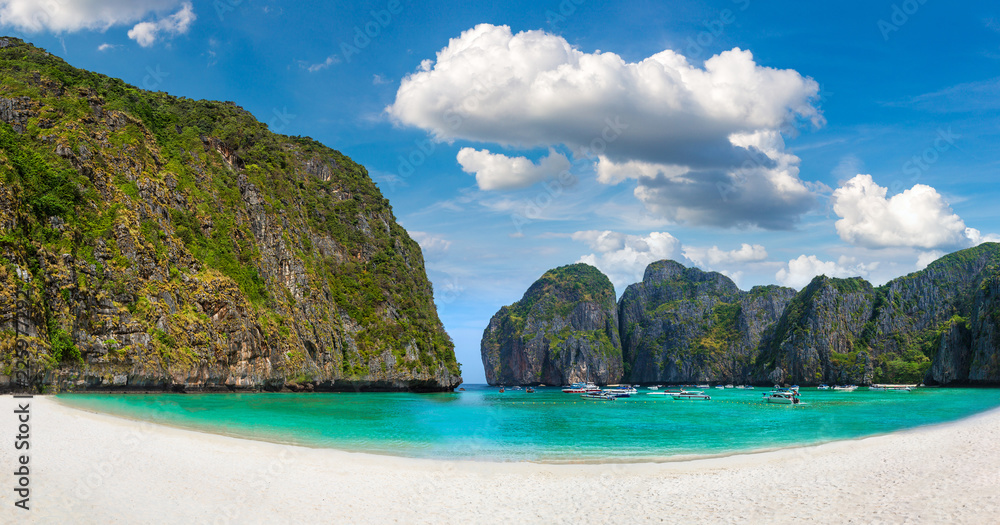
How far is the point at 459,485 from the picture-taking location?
17.2m

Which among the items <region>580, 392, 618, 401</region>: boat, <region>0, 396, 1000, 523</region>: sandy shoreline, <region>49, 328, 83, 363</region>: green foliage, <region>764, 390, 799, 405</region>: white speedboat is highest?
<region>49, 328, 83, 363</region>: green foliage

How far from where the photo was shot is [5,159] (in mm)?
46562

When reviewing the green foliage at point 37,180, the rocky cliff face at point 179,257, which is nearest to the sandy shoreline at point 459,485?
the rocky cliff face at point 179,257

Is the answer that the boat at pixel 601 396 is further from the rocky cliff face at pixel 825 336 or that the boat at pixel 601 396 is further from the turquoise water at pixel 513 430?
the rocky cliff face at pixel 825 336

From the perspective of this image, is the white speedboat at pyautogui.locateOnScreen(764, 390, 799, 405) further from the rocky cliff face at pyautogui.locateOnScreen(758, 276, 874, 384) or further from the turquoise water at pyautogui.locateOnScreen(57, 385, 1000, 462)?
the rocky cliff face at pyautogui.locateOnScreen(758, 276, 874, 384)

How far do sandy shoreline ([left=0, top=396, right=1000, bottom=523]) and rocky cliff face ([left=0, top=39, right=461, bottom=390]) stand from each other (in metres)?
29.8

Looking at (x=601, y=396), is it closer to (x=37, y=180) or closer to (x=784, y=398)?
(x=784, y=398)

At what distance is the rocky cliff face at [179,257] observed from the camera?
4766 centimetres

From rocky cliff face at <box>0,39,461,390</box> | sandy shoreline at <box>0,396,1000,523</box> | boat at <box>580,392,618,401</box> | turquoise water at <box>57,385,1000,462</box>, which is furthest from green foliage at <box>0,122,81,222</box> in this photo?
boat at <box>580,392,618,401</box>

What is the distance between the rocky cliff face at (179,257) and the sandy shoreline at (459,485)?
29.8 meters

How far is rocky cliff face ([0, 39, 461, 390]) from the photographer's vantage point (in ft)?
156

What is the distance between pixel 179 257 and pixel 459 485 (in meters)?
59.7

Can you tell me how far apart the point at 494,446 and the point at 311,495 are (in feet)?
49.5

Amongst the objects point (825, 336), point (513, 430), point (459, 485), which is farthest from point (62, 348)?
point (825, 336)
